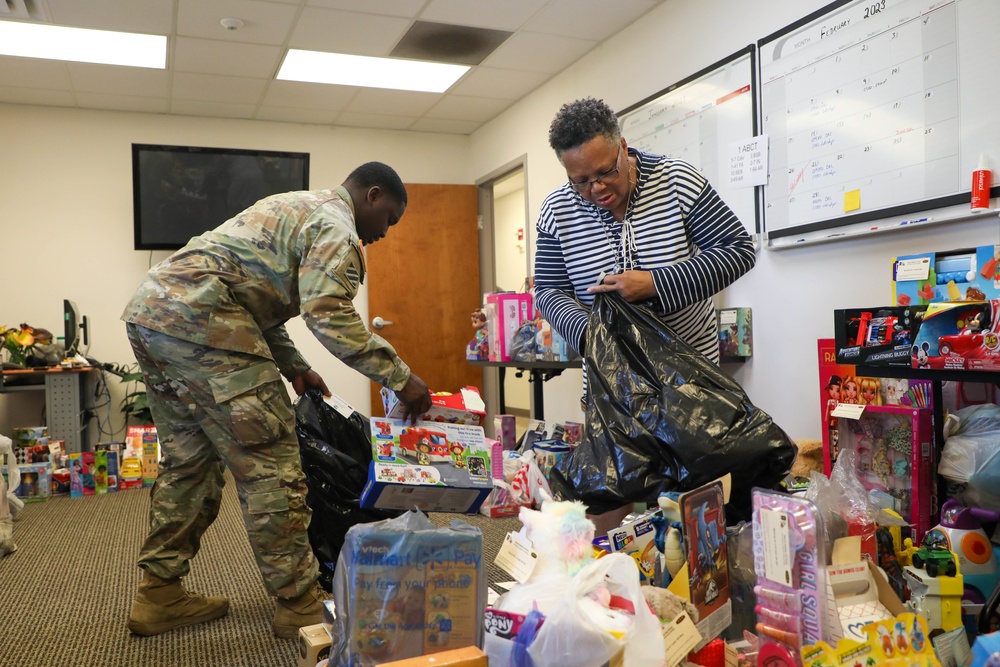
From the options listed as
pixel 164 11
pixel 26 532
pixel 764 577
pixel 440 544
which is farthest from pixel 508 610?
pixel 164 11

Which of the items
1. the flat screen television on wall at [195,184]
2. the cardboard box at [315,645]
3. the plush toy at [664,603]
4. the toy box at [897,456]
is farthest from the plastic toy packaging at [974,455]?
the flat screen television on wall at [195,184]

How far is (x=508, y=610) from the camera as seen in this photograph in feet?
3.34

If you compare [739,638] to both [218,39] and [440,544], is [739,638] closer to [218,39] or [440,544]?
[440,544]

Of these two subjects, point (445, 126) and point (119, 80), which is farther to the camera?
point (445, 126)

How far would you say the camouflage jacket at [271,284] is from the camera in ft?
5.71

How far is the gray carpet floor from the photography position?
1.91m

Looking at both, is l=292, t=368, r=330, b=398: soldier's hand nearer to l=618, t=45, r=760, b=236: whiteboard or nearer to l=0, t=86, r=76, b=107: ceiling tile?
l=618, t=45, r=760, b=236: whiteboard

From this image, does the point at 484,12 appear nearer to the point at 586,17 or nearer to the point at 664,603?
the point at 586,17

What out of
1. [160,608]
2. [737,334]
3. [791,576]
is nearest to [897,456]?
[737,334]

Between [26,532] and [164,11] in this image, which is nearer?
[26,532]

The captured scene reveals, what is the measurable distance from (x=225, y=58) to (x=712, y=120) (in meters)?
2.74

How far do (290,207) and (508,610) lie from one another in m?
1.24

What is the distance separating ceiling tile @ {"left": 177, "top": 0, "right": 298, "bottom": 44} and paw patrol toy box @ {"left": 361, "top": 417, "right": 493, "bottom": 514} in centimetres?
278

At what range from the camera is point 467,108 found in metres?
5.34
